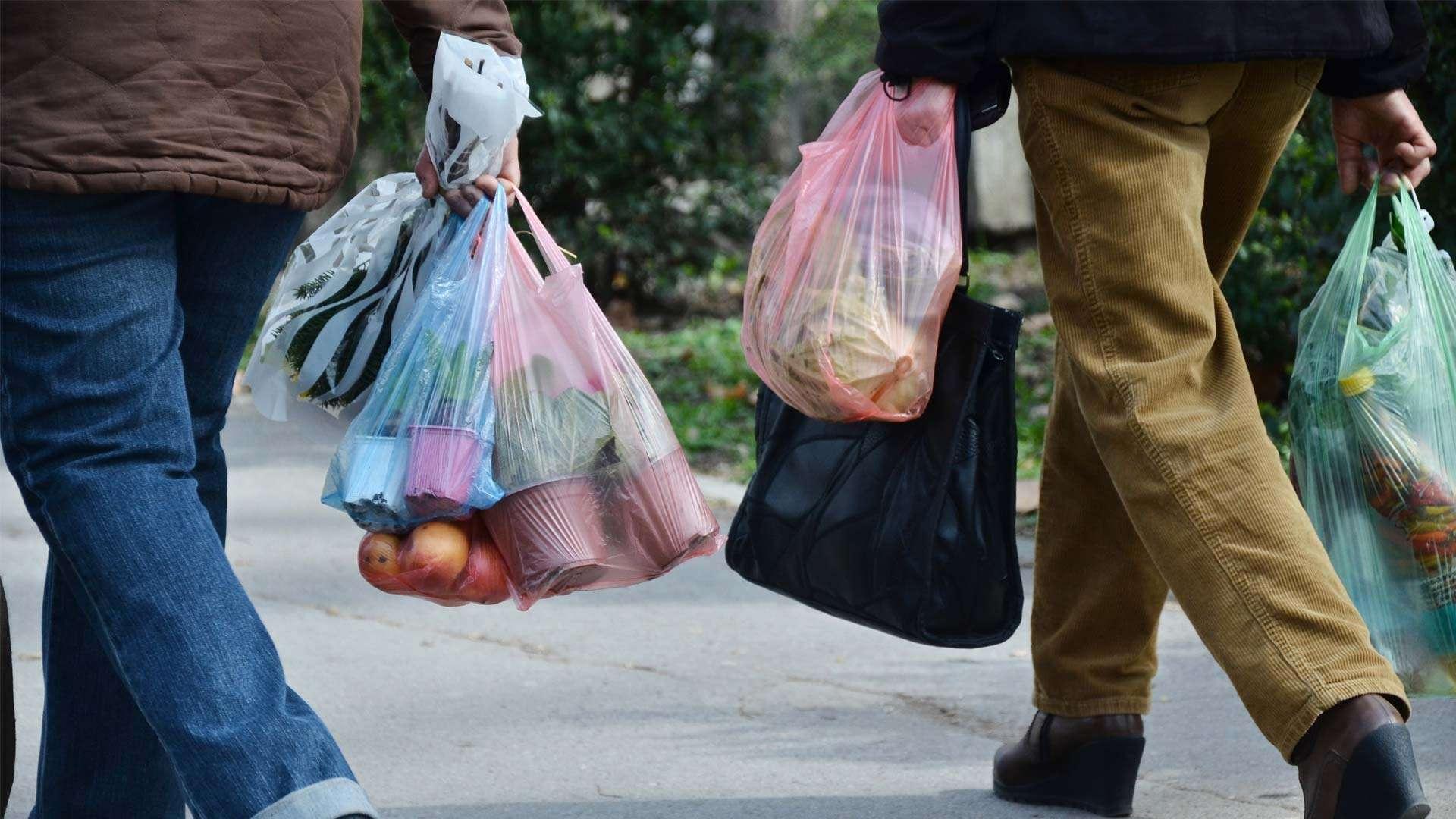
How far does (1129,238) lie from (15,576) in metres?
3.09

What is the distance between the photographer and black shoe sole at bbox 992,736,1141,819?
254cm

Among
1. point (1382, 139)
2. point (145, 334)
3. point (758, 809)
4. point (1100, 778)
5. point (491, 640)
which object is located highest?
point (1382, 139)

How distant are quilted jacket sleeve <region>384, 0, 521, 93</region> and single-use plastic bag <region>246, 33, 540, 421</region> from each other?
35 millimetres

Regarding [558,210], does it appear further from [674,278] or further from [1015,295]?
[1015,295]

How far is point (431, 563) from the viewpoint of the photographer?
207cm

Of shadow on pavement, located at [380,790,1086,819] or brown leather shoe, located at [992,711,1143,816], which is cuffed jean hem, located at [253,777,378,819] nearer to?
shadow on pavement, located at [380,790,1086,819]

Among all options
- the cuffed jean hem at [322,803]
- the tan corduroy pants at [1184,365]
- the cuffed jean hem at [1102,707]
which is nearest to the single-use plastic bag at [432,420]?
the cuffed jean hem at [322,803]

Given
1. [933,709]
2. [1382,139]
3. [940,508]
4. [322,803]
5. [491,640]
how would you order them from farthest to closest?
[491,640]
[933,709]
[1382,139]
[940,508]
[322,803]

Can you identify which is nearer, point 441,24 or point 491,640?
point 441,24

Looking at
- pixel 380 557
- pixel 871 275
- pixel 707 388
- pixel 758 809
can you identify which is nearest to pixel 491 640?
pixel 758 809

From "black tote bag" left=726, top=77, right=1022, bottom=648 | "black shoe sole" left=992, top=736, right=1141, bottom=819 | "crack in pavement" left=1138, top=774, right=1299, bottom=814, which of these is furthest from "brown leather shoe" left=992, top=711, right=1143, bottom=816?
"black tote bag" left=726, top=77, right=1022, bottom=648

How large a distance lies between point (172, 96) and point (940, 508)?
3.67 ft

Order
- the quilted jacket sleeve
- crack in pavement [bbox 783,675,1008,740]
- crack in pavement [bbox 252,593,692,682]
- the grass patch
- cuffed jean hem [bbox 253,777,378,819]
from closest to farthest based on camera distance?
cuffed jean hem [bbox 253,777,378,819] < the quilted jacket sleeve < crack in pavement [bbox 783,675,1008,740] < crack in pavement [bbox 252,593,692,682] < the grass patch

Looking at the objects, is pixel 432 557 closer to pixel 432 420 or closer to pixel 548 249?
pixel 432 420
